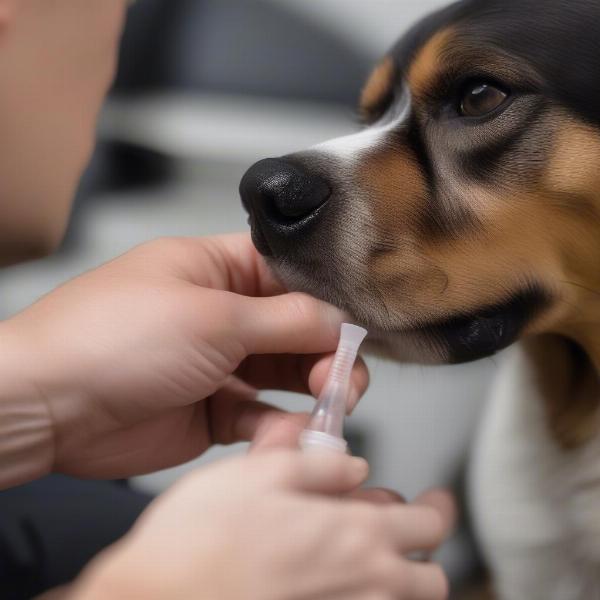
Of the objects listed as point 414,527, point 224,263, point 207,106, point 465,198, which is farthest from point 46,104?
point 207,106

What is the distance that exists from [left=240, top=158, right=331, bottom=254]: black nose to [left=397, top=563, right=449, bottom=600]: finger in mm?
349

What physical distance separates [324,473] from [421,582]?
4.0 inches

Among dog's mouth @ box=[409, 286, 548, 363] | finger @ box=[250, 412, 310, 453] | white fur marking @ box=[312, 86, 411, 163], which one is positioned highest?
white fur marking @ box=[312, 86, 411, 163]

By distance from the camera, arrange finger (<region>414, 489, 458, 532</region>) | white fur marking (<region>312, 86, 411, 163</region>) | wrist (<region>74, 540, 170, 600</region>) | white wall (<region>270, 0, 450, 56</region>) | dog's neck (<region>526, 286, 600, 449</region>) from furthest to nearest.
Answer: white wall (<region>270, 0, 450, 56</region>) → dog's neck (<region>526, 286, 600, 449</region>) → white fur marking (<region>312, 86, 411, 163</region>) → finger (<region>414, 489, 458, 532</region>) → wrist (<region>74, 540, 170, 600</region>)

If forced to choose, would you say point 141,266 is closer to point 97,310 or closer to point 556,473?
point 97,310

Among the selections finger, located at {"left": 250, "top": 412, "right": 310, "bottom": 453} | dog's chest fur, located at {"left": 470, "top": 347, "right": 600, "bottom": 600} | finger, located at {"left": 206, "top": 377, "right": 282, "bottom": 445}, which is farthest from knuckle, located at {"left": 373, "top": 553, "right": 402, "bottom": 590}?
dog's chest fur, located at {"left": 470, "top": 347, "right": 600, "bottom": 600}

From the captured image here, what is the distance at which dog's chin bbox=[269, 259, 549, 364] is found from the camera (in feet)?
2.56

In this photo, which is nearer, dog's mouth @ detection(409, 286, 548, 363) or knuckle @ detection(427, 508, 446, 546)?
knuckle @ detection(427, 508, 446, 546)

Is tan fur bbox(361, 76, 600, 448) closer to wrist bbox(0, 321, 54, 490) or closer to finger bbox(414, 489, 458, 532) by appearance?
finger bbox(414, 489, 458, 532)

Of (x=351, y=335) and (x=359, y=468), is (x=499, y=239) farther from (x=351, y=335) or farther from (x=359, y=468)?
(x=359, y=468)

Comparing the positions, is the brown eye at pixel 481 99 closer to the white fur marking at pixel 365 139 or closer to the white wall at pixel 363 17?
the white fur marking at pixel 365 139

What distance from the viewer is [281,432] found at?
2.13ft

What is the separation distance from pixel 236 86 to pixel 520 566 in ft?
4.38

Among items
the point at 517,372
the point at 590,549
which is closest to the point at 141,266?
the point at 517,372
